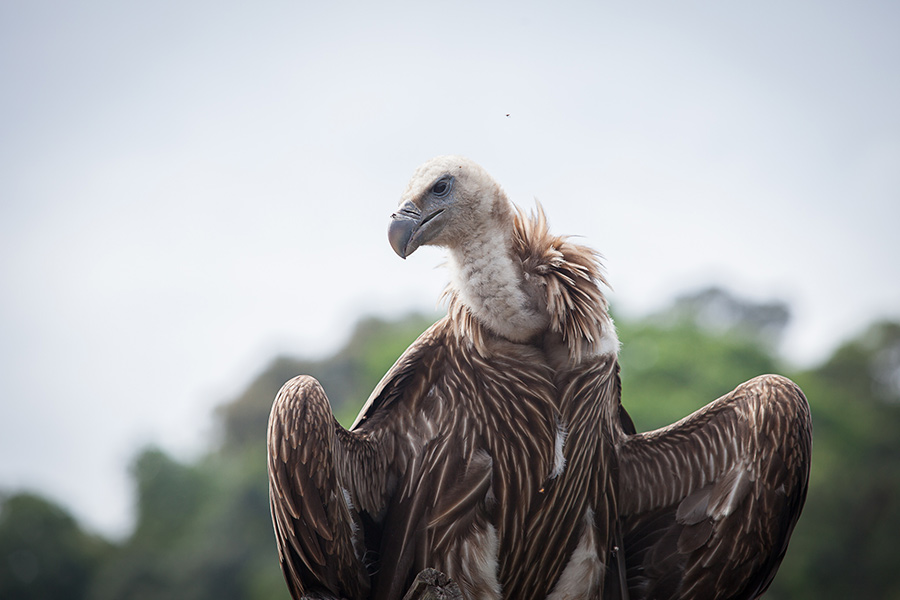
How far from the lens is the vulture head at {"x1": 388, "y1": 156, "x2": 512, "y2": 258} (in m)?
3.80

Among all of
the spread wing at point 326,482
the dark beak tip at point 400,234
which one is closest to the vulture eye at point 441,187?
the dark beak tip at point 400,234

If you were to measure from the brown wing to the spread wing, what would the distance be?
125 cm

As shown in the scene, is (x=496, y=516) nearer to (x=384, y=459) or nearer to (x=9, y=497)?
(x=384, y=459)

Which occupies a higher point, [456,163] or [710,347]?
[710,347]

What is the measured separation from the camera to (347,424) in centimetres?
3319

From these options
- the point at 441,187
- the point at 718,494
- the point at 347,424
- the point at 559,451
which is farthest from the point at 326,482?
the point at 347,424

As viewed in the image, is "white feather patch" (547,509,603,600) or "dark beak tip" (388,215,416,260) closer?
"dark beak tip" (388,215,416,260)

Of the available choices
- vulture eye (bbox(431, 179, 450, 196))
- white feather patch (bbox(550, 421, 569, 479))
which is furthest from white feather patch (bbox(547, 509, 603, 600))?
vulture eye (bbox(431, 179, 450, 196))

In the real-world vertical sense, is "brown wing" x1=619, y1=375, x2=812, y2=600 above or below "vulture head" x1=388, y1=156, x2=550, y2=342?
below

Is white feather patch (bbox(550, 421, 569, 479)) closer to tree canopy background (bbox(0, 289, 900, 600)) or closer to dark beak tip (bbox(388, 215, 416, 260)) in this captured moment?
dark beak tip (bbox(388, 215, 416, 260))

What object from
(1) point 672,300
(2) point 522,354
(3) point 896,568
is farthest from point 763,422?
(1) point 672,300

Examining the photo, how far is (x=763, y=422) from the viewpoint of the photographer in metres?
4.09

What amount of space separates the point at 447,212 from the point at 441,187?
0.43 feet

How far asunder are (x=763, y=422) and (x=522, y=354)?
1.22 meters
